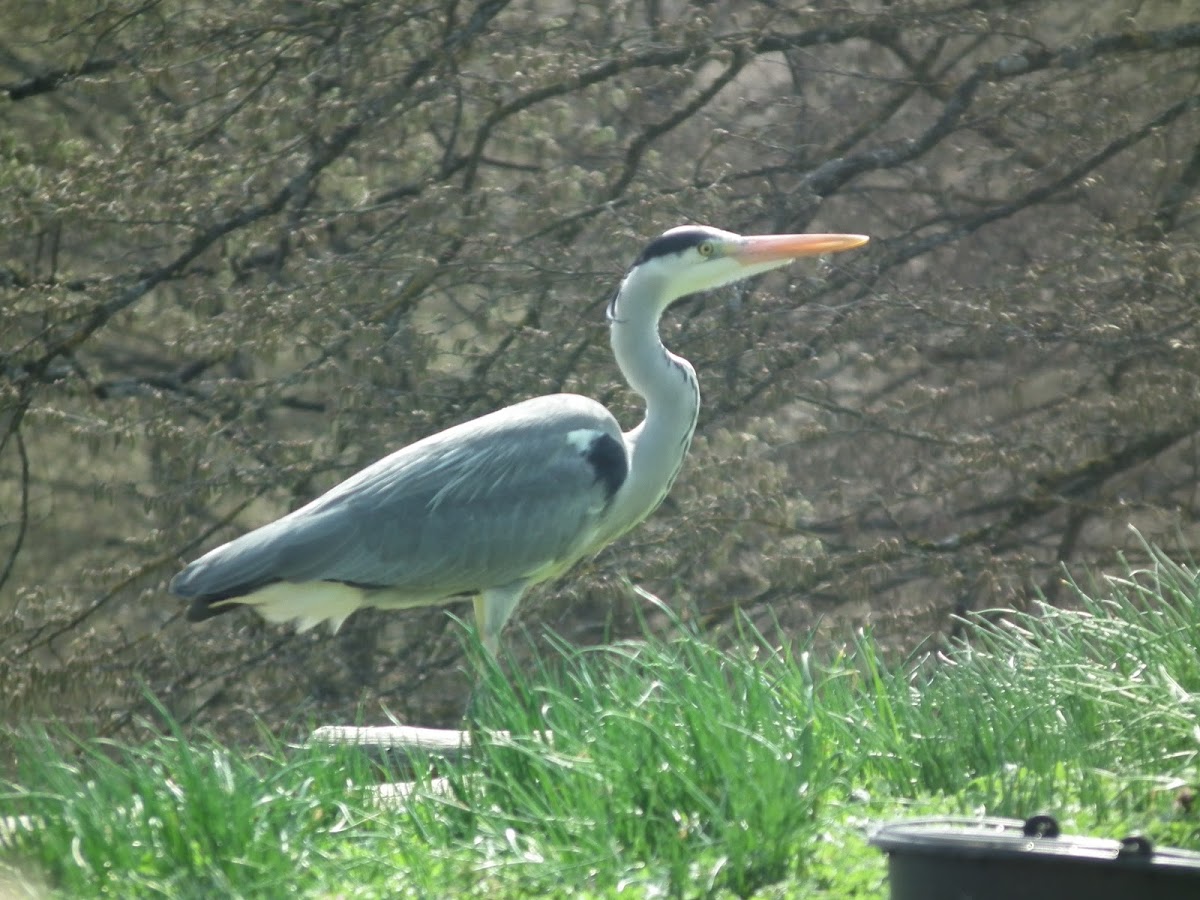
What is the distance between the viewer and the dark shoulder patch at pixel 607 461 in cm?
610

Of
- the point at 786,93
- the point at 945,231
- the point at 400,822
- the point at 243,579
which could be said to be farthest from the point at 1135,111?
the point at 400,822

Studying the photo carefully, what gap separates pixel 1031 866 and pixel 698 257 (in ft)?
12.6

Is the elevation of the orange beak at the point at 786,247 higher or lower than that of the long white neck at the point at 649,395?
higher

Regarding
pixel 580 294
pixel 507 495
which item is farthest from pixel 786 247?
pixel 580 294

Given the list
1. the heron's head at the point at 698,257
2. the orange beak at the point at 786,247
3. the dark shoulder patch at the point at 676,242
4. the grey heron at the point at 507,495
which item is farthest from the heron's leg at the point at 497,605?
the orange beak at the point at 786,247

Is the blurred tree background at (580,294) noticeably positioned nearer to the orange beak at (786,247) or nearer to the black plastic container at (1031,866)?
the orange beak at (786,247)

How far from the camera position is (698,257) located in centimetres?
625

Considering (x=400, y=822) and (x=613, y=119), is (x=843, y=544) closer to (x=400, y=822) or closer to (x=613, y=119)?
(x=613, y=119)

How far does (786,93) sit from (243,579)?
5011mm

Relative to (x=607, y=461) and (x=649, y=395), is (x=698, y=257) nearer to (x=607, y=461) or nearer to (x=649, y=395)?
(x=649, y=395)

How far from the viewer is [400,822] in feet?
12.8

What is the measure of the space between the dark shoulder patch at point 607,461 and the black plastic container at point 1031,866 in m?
3.33

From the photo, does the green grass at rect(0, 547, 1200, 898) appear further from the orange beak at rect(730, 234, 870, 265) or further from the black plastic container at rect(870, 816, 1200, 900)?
the orange beak at rect(730, 234, 870, 265)

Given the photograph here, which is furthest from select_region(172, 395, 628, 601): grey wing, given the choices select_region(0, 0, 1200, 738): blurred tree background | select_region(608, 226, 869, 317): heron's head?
select_region(0, 0, 1200, 738): blurred tree background
